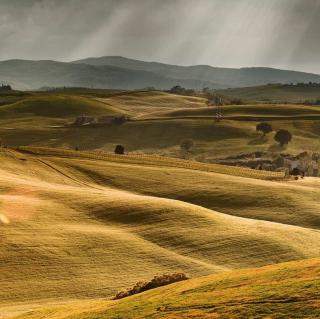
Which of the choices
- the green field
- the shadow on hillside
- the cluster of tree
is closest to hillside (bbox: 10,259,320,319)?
the green field

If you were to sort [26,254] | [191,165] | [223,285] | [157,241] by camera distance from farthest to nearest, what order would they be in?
[191,165], [157,241], [26,254], [223,285]

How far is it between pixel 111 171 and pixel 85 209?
31153 mm

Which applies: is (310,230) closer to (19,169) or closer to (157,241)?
(157,241)

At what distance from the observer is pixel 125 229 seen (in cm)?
7038

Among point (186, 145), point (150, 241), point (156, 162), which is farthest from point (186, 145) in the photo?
point (150, 241)

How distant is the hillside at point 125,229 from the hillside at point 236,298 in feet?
66.3

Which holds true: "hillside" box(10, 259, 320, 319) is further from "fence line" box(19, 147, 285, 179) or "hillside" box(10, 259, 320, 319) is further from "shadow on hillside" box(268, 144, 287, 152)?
"shadow on hillside" box(268, 144, 287, 152)

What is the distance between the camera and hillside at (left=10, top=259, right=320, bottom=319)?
22.3 metres

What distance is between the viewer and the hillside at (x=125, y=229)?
55.8m

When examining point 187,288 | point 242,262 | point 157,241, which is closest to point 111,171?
point 157,241

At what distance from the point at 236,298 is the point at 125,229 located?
4665 centimetres

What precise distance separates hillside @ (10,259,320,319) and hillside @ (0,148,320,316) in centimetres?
2021

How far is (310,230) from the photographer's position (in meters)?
74.5

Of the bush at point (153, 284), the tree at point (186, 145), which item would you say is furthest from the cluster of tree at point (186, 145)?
the bush at point (153, 284)
